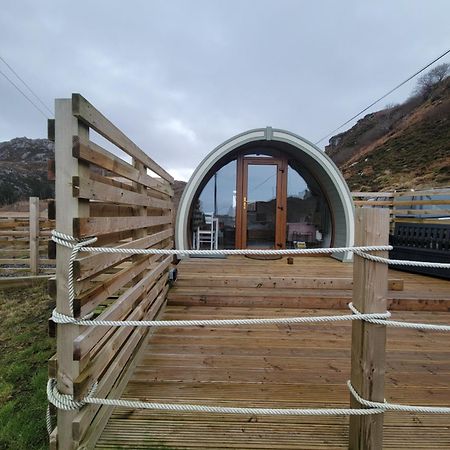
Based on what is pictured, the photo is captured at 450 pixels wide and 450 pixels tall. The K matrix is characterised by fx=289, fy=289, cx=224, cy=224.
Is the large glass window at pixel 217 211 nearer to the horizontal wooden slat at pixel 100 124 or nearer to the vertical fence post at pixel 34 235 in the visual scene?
the vertical fence post at pixel 34 235

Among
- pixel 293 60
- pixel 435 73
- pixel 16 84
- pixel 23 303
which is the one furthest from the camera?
pixel 435 73

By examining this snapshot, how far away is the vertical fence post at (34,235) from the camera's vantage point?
590 cm

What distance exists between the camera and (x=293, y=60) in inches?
535

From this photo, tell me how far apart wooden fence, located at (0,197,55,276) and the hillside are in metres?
20.3

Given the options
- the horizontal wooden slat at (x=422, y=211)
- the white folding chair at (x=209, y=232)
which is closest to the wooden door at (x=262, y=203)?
the white folding chair at (x=209, y=232)

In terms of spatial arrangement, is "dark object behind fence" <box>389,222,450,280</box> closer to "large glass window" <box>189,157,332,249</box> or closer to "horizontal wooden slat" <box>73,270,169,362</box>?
"large glass window" <box>189,157,332,249</box>

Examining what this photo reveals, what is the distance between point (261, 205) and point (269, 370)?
4.35m

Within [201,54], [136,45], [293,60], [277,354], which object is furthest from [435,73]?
[277,354]

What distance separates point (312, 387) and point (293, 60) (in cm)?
1484

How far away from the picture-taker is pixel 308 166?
19.6 feet

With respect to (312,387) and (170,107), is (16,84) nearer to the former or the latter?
(170,107)

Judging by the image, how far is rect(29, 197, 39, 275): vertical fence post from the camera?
232 inches

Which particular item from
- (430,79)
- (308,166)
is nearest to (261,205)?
(308,166)

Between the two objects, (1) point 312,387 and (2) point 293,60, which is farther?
(2) point 293,60
